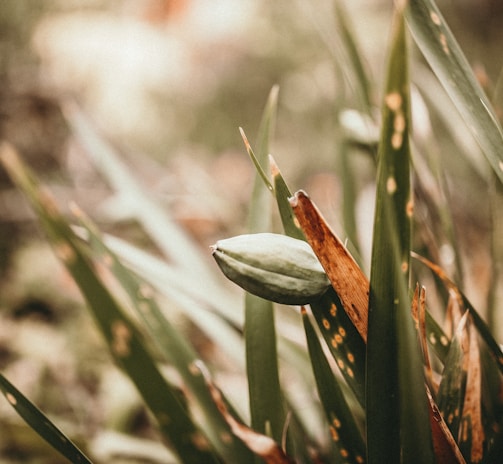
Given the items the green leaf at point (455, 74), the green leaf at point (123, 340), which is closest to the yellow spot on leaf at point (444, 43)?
the green leaf at point (455, 74)

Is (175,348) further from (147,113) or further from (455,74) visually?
(147,113)

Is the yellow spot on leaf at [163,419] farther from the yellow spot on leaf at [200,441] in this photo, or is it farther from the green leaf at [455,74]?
the green leaf at [455,74]

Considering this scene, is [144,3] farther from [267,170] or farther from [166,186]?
[267,170]

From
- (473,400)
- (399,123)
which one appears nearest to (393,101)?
(399,123)

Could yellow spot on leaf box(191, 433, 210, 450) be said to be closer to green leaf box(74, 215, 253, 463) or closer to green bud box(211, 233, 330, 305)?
green leaf box(74, 215, 253, 463)

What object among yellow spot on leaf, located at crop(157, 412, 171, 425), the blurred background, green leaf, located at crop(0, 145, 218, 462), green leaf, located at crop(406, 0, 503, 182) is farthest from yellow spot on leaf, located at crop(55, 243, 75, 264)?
the blurred background
